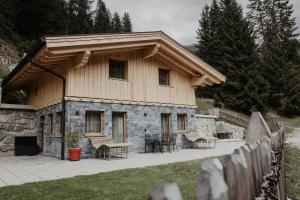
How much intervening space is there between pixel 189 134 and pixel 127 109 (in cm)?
418

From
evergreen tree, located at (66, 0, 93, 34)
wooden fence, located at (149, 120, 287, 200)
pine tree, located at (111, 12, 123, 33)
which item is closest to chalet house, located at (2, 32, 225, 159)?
wooden fence, located at (149, 120, 287, 200)

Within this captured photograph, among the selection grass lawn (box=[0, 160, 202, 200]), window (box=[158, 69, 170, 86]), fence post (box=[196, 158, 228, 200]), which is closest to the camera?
fence post (box=[196, 158, 228, 200])

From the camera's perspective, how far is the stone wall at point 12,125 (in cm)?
1243

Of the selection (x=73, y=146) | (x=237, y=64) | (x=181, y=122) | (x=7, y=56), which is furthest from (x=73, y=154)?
(x=237, y=64)

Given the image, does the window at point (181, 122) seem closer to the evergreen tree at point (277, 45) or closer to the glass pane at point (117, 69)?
the glass pane at point (117, 69)

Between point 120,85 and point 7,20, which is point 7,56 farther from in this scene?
point 120,85

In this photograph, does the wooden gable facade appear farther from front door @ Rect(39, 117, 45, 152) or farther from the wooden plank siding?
front door @ Rect(39, 117, 45, 152)

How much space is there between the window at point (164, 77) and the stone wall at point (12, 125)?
725 centimetres

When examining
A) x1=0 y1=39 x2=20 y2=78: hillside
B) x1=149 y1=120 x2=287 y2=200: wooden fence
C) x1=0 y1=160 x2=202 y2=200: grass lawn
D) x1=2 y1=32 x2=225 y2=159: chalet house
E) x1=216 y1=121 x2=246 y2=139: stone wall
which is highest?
x1=0 y1=39 x2=20 y2=78: hillside

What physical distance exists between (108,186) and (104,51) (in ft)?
24.5

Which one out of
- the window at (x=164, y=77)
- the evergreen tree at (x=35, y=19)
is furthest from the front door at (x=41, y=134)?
the evergreen tree at (x=35, y=19)

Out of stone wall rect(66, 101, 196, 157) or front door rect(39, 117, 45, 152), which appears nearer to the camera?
stone wall rect(66, 101, 196, 157)

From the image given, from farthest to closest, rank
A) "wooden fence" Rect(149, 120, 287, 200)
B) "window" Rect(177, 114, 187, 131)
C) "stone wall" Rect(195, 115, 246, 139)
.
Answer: "stone wall" Rect(195, 115, 246, 139)
"window" Rect(177, 114, 187, 131)
"wooden fence" Rect(149, 120, 287, 200)

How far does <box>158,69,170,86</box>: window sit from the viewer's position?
14368 mm
